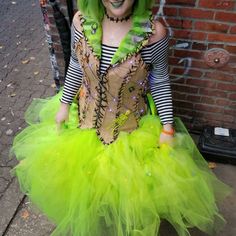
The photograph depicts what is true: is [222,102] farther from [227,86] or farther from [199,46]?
[199,46]

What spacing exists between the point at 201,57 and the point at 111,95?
1273mm

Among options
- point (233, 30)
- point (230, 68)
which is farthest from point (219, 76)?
A: point (233, 30)

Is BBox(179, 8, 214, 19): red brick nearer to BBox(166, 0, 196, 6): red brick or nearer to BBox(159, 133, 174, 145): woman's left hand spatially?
BBox(166, 0, 196, 6): red brick

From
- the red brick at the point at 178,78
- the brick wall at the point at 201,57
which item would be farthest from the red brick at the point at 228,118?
the red brick at the point at 178,78

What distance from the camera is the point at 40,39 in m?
5.55

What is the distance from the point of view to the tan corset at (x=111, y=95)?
6.14 ft

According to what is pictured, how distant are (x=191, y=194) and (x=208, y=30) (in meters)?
1.39

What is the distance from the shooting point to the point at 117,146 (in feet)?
6.85

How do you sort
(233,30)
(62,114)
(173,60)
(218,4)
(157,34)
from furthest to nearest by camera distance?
1. (173,60)
2. (233,30)
3. (218,4)
4. (62,114)
5. (157,34)

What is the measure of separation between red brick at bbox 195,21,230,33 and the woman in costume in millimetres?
923

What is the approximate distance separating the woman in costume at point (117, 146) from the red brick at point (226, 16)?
0.98 meters

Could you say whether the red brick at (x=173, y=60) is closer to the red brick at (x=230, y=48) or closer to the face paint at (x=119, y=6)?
the red brick at (x=230, y=48)

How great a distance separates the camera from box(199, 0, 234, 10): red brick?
2.57 meters

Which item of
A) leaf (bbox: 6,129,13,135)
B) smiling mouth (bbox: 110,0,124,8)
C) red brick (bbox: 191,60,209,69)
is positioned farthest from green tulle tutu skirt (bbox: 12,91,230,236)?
leaf (bbox: 6,129,13,135)
